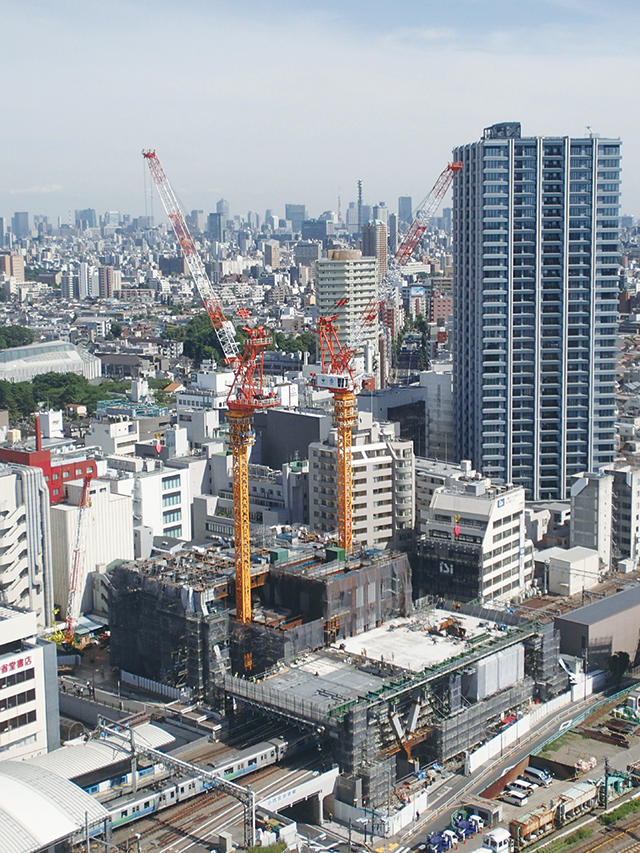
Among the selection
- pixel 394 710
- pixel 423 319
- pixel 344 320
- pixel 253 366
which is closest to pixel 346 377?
pixel 253 366

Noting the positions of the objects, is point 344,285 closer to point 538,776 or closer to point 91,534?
point 91,534

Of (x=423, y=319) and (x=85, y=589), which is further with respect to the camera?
(x=423, y=319)

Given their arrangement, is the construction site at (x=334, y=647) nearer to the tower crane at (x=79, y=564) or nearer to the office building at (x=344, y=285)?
the tower crane at (x=79, y=564)

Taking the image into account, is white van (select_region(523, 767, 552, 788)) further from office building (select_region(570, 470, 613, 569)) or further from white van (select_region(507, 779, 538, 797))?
office building (select_region(570, 470, 613, 569))

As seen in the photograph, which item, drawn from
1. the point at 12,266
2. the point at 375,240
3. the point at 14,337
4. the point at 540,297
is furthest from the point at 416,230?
the point at 12,266

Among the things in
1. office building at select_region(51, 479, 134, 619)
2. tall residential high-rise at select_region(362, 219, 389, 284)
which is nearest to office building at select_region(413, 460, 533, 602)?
office building at select_region(51, 479, 134, 619)

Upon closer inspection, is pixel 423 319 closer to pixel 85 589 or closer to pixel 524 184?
pixel 524 184
